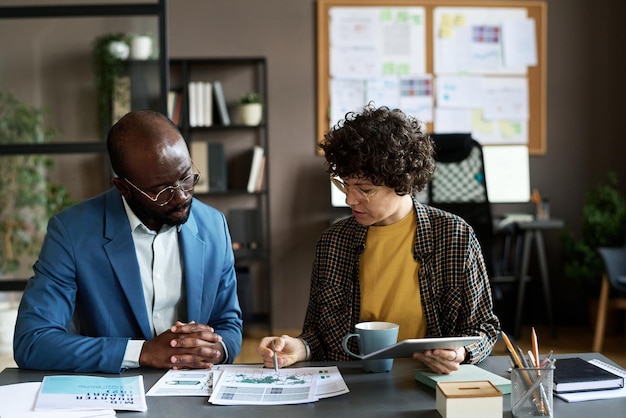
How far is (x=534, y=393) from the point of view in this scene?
1230mm

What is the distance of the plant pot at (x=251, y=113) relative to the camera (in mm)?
4887

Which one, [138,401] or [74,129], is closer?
[138,401]

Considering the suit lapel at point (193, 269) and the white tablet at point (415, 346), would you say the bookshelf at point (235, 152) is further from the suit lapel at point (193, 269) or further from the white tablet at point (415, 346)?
the white tablet at point (415, 346)

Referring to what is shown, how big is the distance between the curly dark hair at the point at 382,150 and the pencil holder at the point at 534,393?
63 cm

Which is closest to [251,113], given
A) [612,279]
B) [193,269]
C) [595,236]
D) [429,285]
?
[595,236]

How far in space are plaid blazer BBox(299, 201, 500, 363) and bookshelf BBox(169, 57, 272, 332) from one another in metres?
3.04

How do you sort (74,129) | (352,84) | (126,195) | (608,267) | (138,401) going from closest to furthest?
(138,401), (126,195), (74,129), (608,267), (352,84)

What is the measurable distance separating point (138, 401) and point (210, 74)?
396cm

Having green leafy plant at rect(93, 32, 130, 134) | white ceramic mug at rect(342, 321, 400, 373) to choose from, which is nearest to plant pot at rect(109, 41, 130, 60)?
green leafy plant at rect(93, 32, 130, 134)

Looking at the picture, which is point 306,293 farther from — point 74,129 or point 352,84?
point 74,129

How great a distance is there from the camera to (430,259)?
1.77m

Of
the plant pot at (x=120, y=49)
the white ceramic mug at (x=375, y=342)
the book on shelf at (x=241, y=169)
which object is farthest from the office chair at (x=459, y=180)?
the book on shelf at (x=241, y=169)

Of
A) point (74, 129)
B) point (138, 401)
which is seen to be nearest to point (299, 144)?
point (74, 129)

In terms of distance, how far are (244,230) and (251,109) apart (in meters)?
0.82
